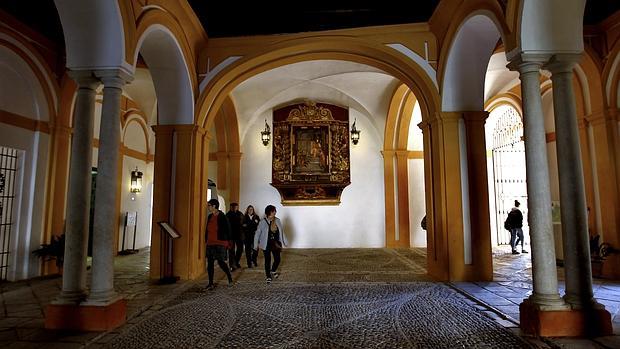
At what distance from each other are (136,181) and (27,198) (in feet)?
13.1

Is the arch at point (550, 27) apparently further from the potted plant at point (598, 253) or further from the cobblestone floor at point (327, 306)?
the potted plant at point (598, 253)

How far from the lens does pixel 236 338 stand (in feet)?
11.6

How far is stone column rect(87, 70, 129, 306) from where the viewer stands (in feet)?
13.0

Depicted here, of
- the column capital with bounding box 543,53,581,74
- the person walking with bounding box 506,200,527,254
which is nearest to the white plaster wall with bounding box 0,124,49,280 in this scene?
the column capital with bounding box 543,53,581,74

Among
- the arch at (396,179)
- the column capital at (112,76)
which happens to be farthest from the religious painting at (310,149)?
the column capital at (112,76)

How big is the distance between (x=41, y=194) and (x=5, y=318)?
3.50 meters

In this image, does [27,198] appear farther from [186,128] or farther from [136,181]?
[136,181]

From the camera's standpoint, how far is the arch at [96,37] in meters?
→ 4.12

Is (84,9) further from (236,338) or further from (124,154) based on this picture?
(124,154)

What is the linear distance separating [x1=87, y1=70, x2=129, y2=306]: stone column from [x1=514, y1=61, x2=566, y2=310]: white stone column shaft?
4.46 meters

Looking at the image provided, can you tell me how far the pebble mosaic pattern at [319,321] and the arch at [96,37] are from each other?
2984 millimetres

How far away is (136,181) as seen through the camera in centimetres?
1081

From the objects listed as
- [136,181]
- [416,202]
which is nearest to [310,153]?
[416,202]

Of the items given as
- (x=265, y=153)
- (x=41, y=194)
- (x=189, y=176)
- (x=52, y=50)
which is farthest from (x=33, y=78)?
(x=265, y=153)
